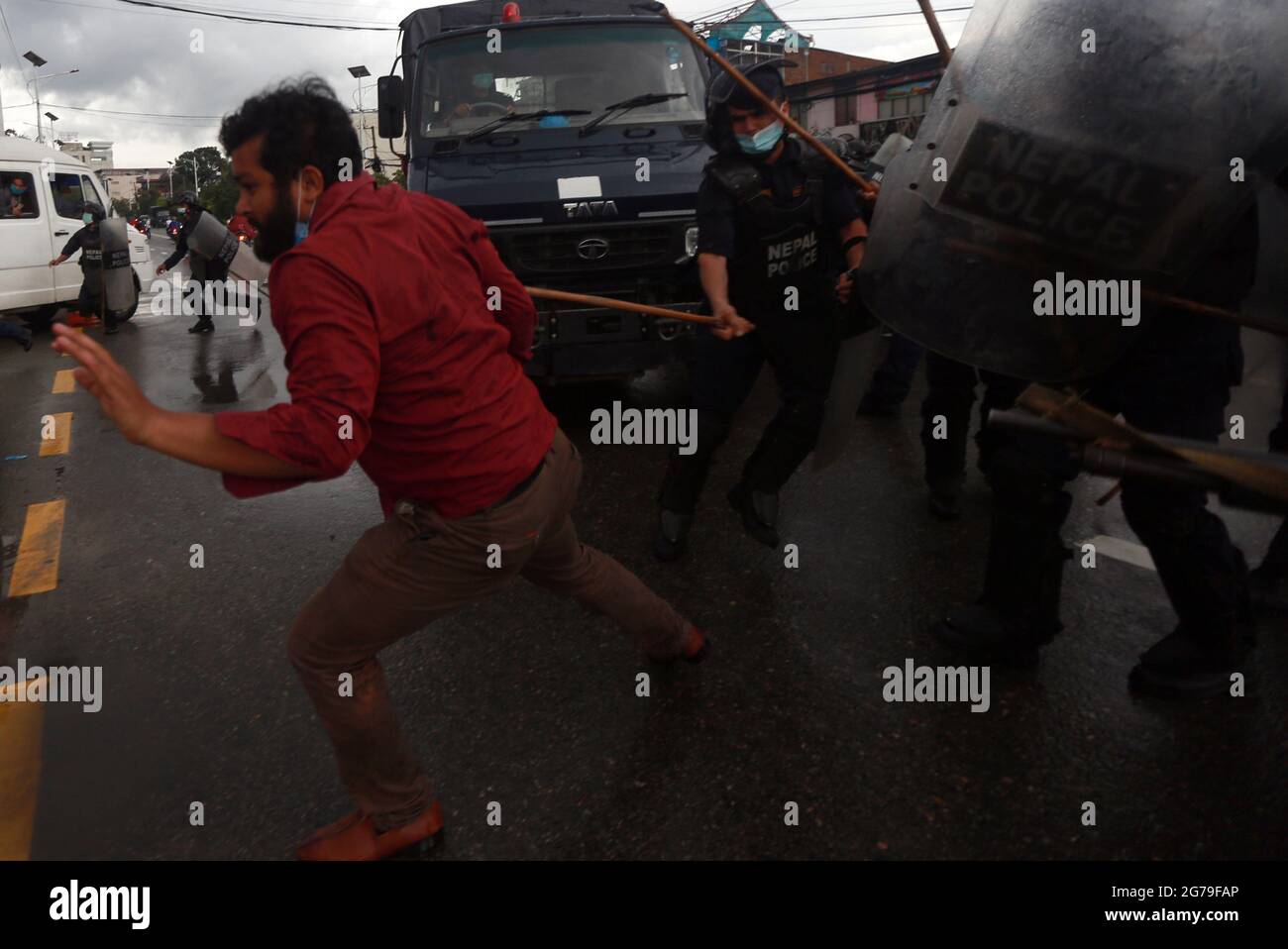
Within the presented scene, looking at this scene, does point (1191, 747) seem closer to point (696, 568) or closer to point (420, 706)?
point (696, 568)

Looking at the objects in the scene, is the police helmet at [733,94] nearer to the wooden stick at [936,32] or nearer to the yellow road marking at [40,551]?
the wooden stick at [936,32]

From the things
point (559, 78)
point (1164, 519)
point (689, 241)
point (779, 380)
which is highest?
Result: point (559, 78)

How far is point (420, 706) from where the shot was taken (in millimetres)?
3043

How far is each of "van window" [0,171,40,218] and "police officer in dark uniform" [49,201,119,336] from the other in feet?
1.74

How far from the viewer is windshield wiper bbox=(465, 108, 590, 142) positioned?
18.9ft

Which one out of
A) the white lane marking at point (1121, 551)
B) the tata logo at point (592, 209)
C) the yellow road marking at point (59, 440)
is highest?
the tata logo at point (592, 209)

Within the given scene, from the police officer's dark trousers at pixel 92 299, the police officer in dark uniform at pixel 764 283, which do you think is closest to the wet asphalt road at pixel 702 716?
the police officer in dark uniform at pixel 764 283

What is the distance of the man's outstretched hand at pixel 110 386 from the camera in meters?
1.71

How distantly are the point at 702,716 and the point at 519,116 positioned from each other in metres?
4.13

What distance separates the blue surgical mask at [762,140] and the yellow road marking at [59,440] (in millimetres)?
4996

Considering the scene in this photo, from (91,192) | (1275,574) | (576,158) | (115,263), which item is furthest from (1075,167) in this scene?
(91,192)

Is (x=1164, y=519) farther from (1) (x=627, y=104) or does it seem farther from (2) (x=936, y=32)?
(1) (x=627, y=104)

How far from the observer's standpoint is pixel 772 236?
12.1 ft
